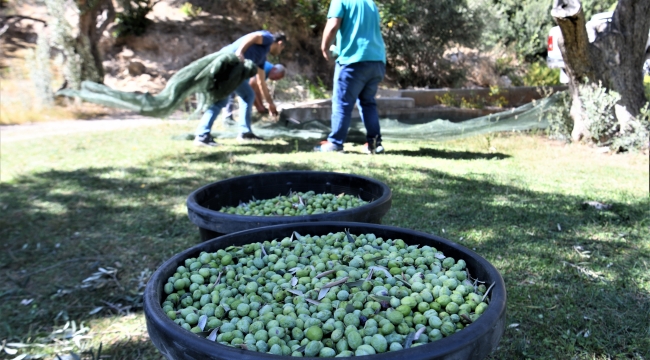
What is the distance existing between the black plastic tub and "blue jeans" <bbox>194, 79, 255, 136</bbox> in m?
3.14

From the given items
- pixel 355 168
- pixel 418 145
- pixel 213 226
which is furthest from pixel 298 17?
pixel 213 226

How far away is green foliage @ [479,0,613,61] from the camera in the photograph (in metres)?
16.8

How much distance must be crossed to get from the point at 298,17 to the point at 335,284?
42.9 feet

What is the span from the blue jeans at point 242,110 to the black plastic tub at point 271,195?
3.14m

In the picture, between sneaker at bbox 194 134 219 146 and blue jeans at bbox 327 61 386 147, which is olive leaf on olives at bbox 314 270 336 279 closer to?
blue jeans at bbox 327 61 386 147

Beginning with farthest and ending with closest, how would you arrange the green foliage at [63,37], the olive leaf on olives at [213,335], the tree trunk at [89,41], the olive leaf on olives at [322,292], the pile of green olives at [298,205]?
the tree trunk at [89,41]
the green foliage at [63,37]
the pile of green olives at [298,205]
the olive leaf on olives at [322,292]
the olive leaf on olives at [213,335]

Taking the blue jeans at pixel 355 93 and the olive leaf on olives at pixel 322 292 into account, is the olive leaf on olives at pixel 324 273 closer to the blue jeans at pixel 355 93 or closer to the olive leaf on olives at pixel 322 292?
the olive leaf on olives at pixel 322 292

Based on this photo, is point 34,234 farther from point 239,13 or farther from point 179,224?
point 239,13

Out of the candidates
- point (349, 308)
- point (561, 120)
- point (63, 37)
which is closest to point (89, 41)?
point (63, 37)

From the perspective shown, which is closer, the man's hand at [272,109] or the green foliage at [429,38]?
the man's hand at [272,109]

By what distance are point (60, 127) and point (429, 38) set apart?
9472mm

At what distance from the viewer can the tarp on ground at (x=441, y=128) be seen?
655 centimetres

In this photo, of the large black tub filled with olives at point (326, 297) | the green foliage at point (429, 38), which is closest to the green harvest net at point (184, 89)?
the large black tub filled with olives at point (326, 297)

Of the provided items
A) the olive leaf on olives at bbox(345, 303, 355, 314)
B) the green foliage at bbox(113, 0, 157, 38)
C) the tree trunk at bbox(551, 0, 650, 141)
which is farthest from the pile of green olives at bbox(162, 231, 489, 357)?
the green foliage at bbox(113, 0, 157, 38)
